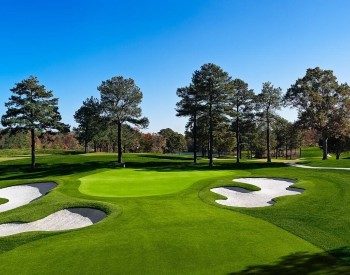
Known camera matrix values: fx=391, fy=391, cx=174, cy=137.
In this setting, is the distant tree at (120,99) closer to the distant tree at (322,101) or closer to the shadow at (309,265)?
the distant tree at (322,101)

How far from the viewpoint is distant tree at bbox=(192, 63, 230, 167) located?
58.7m

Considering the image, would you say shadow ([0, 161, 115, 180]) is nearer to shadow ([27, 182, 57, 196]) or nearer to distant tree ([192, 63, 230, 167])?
shadow ([27, 182, 57, 196])

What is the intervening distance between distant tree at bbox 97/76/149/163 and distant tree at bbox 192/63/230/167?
9.60 m

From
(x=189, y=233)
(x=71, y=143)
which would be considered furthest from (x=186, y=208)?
(x=71, y=143)

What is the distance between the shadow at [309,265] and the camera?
49.0ft

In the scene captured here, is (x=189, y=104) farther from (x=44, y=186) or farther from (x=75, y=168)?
(x=44, y=186)

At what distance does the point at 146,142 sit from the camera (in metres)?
136

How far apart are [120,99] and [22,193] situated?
84.2ft

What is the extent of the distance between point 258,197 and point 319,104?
110 feet

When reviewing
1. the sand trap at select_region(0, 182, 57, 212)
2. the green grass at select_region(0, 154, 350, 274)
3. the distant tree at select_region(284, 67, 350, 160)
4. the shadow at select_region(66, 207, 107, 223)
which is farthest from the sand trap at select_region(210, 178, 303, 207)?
the distant tree at select_region(284, 67, 350, 160)

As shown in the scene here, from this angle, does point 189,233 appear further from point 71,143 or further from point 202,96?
point 71,143

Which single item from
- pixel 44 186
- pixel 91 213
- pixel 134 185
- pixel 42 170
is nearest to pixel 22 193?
pixel 44 186

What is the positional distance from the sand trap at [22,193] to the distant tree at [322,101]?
39449mm

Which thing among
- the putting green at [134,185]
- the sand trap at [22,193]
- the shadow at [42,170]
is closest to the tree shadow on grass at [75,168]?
the shadow at [42,170]
